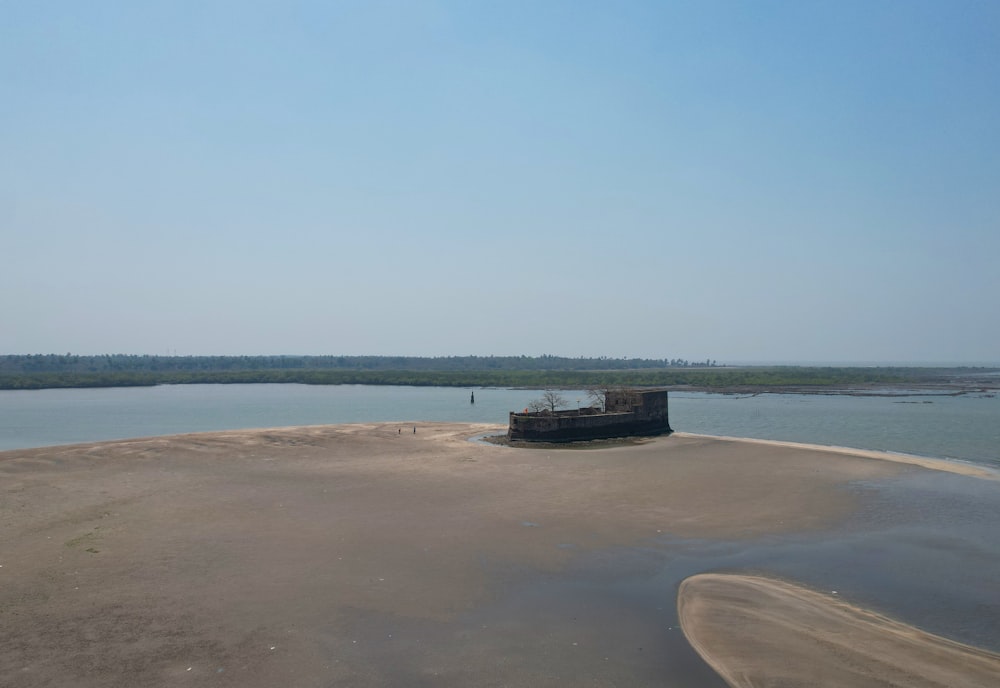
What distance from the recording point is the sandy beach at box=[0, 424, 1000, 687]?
32.8ft

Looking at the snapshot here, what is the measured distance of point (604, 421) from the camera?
130 feet

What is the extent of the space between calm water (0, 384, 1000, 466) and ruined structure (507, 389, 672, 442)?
6.02 metres

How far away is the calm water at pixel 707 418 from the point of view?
40906mm

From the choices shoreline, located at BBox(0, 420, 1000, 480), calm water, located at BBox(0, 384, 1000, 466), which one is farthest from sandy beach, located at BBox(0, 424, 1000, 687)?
calm water, located at BBox(0, 384, 1000, 466)

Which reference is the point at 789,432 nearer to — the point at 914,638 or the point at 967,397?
the point at 914,638

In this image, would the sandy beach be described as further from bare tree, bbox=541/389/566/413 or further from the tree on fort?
bare tree, bbox=541/389/566/413

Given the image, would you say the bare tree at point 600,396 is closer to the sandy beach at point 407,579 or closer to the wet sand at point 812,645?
the sandy beach at point 407,579

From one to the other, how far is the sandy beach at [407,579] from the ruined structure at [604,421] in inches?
356

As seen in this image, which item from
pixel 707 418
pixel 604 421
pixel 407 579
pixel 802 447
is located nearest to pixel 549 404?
pixel 604 421

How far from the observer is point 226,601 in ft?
41.1

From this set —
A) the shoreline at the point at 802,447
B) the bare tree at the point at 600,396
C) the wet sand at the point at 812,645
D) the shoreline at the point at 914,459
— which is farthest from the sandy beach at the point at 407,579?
the bare tree at the point at 600,396

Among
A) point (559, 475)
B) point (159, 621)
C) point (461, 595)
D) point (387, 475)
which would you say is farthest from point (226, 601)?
point (559, 475)

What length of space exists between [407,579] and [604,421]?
1061 inches

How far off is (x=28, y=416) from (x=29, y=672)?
62908 millimetres
